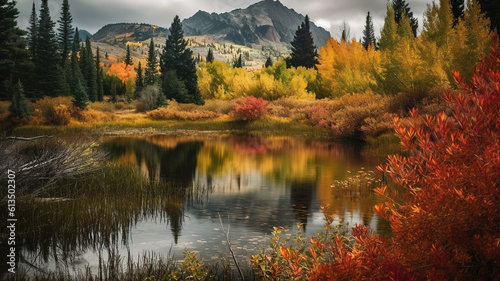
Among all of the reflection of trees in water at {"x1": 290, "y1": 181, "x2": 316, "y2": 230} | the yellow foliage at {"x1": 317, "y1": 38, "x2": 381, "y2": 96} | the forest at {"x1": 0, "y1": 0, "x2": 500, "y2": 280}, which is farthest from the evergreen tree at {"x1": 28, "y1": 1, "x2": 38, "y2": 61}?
the reflection of trees in water at {"x1": 290, "y1": 181, "x2": 316, "y2": 230}

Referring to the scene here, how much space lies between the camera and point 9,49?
158 feet

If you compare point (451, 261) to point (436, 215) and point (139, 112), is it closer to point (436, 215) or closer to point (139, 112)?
point (436, 215)

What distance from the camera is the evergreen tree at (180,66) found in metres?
61.9

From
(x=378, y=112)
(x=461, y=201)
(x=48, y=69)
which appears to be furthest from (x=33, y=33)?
(x=461, y=201)

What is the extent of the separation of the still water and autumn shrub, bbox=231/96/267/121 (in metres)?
20.7

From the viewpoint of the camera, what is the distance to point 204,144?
3403 centimetres

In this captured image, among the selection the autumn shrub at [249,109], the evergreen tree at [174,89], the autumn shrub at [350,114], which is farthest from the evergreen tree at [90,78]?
the autumn shrub at [350,114]

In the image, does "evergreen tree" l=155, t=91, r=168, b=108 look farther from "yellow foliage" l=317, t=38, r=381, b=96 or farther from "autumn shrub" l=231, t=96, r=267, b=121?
"yellow foliage" l=317, t=38, r=381, b=96

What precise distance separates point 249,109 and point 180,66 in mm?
20459

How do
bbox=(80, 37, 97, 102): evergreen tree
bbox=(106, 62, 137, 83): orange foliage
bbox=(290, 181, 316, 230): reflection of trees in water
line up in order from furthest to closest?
1. bbox=(106, 62, 137, 83): orange foliage
2. bbox=(80, 37, 97, 102): evergreen tree
3. bbox=(290, 181, 316, 230): reflection of trees in water

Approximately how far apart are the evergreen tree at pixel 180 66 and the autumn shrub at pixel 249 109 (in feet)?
45.8

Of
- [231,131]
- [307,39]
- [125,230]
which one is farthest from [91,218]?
[307,39]

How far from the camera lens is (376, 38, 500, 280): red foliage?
4.02 m

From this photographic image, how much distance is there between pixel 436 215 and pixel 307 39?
83.2 m
